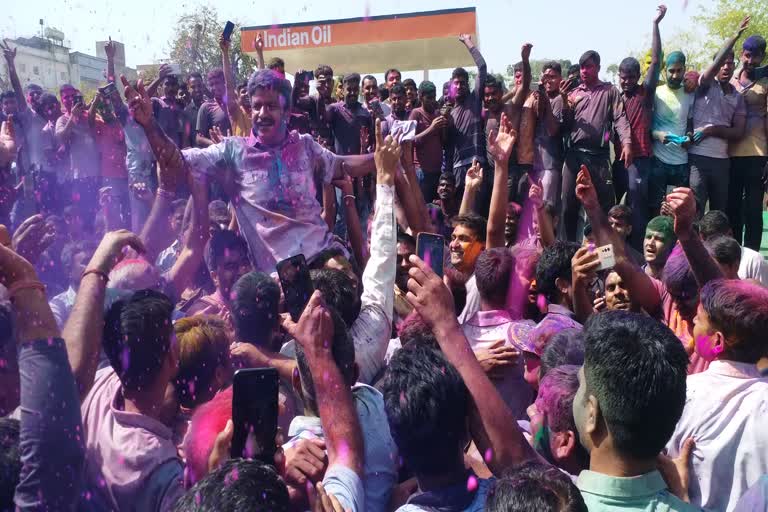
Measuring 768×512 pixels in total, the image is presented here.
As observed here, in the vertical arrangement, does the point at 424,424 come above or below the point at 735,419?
above

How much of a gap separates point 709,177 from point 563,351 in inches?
225

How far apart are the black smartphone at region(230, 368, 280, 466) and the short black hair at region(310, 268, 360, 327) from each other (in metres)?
1.00

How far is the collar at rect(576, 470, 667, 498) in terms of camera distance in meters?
1.82

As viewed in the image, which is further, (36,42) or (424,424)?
(36,42)

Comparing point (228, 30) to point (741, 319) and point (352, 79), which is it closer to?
point (352, 79)

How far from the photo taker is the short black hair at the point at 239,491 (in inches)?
57.9

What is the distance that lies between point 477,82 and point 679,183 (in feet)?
7.44

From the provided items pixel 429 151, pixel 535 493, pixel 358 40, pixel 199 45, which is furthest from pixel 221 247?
pixel 199 45

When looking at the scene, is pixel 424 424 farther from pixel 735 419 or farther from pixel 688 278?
pixel 688 278

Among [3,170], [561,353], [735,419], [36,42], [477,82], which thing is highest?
[36,42]

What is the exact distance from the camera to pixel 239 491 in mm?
1488

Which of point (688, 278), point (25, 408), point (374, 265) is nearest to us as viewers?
point (25, 408)

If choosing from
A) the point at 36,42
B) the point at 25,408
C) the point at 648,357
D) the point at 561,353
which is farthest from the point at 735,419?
the point at 36,42

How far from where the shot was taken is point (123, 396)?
2.32 meters
